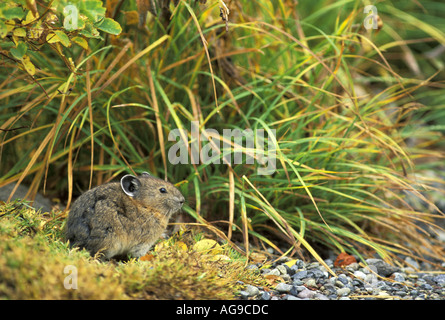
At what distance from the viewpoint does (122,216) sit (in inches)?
112

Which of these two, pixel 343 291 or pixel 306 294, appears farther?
pixel 343 291

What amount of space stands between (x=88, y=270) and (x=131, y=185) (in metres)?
0.88

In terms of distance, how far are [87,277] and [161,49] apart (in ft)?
7.12

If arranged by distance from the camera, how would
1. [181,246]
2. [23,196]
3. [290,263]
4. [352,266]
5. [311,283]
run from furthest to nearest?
1. [23,196]
2. [352,266]
3. [290,263]
4. [181,246]
5. [311,283]

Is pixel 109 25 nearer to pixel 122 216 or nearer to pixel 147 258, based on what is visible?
pixel 122 216

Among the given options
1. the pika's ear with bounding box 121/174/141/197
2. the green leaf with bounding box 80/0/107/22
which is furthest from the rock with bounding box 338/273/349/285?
the green leaf with bounding box 80/0/107/22

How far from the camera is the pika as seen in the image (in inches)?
107

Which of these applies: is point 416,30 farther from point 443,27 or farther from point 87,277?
point 87,277

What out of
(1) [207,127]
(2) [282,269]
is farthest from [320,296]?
(1) [207,127]

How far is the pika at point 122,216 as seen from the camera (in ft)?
8.89

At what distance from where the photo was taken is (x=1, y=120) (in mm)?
3719

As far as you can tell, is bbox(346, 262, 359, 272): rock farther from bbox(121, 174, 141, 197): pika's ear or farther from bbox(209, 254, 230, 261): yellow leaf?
bbox(121, 174, 141, 197): pika's ear

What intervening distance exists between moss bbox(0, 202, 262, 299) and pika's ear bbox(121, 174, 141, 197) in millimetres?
390
